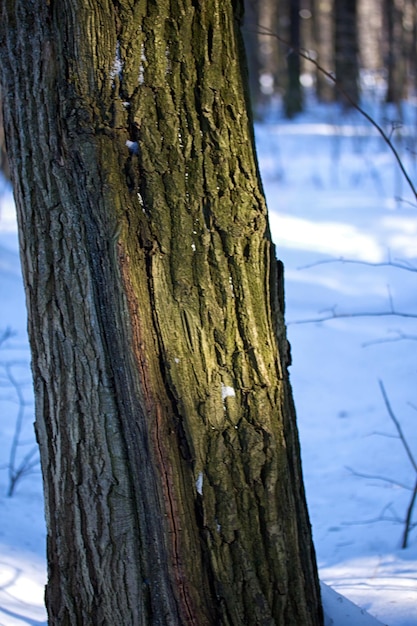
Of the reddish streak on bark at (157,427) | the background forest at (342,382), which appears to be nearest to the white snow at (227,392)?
the reddish streak on bark at (157,427)

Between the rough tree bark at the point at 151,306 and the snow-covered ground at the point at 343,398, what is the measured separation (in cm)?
62

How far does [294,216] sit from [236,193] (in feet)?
19.5

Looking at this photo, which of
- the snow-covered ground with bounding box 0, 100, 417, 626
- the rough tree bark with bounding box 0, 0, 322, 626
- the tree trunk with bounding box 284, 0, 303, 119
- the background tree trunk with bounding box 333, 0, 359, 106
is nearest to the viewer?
the rough tree bark with bounding box 0, 0, 322, 626

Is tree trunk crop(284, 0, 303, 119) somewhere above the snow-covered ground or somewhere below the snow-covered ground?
above

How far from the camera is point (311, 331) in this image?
17.3ft

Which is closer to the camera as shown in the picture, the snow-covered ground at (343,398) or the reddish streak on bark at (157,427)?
the reddish streak on bark at (157,427)

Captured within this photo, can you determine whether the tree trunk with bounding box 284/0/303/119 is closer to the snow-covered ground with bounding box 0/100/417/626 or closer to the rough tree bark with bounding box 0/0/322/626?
the snow-covered ground with bounding box 0/100/417/626

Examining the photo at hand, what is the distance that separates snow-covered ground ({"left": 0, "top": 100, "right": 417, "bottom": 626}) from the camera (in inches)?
107

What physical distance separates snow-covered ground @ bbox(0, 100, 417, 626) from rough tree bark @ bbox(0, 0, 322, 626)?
2.05ft

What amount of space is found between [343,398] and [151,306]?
3041mm

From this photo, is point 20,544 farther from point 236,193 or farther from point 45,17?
point 45,17

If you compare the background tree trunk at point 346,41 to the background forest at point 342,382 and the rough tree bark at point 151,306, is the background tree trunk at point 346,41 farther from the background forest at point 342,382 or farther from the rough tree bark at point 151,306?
the rough tree bark at point 151,306

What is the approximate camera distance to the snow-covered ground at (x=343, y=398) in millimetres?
2717

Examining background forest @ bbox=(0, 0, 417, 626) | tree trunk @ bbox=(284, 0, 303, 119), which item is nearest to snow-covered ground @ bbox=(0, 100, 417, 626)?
background forest @ bbox=(0, 0, 417, 626)
